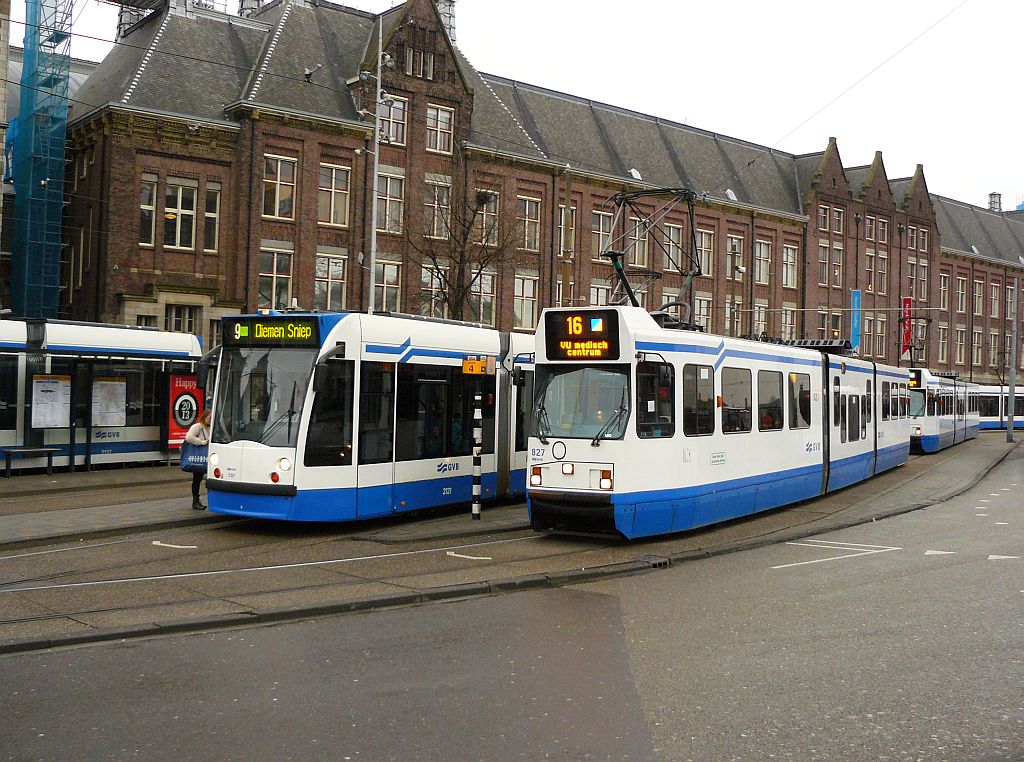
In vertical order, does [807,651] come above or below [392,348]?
below

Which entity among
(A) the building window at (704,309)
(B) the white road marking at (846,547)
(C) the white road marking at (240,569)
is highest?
(A) the building window at (704,309)

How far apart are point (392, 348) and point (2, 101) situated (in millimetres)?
20893

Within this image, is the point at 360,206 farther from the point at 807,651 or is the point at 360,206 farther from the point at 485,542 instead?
the point at 807,651

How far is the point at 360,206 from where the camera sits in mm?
38469

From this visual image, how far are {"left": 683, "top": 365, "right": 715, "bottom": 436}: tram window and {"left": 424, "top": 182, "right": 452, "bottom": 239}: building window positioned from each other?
18762mm

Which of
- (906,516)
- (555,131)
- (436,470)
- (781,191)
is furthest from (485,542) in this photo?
(781,191)

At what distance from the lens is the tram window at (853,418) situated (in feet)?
71.7

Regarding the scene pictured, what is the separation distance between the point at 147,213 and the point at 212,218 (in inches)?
85.1

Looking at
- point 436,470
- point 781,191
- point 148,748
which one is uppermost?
point 781,191

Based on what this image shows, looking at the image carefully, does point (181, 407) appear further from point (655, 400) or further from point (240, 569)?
point (655, 400)

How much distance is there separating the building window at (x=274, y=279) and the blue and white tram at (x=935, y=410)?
22045mm

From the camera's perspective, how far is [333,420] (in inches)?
547

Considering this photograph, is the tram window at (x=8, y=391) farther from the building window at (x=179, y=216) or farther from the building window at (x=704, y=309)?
the building window at (x=704, y=309)

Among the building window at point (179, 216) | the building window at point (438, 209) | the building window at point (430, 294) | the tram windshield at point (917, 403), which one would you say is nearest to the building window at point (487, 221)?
the building window at point (438, 209)
